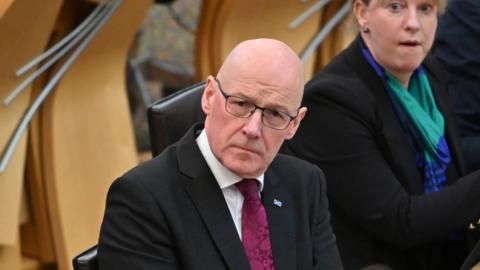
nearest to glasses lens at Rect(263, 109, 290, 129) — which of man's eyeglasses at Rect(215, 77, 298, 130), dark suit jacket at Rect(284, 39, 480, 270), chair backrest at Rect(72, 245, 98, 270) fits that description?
man's eyeglasses at Rect(215, 77, 298, 130)

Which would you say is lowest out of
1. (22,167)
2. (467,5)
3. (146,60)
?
(146,60)

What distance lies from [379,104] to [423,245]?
0.36m

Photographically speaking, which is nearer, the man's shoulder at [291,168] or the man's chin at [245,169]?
the man's chin at [245,169]

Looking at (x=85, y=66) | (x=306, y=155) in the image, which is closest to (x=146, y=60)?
(x=85, y=66)

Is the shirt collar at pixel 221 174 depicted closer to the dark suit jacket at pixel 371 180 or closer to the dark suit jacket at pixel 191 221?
the dark suit jacket at pixel 191 221

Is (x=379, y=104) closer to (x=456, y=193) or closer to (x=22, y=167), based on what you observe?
(x=456, y=193)

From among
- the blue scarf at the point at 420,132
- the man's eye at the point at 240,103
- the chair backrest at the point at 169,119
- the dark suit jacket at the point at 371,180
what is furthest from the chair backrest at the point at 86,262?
the blue scarf at the point at 420,132

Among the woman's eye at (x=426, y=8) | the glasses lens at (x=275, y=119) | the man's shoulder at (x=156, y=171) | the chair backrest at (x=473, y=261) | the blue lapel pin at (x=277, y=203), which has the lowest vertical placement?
the chair backrest at (x=473, y=261)

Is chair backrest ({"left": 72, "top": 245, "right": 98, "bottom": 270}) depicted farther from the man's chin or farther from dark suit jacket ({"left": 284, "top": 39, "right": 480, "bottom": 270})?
dark suit jacket ({"left": 284, "top": 39, "right": 480, "bottom": 270})

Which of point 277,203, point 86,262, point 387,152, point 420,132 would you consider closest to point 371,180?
point 387,152

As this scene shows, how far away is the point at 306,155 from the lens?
2.43 m

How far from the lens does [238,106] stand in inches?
70.8

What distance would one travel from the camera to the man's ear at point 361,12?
2.53m

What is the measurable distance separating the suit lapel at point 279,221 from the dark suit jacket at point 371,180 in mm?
479
